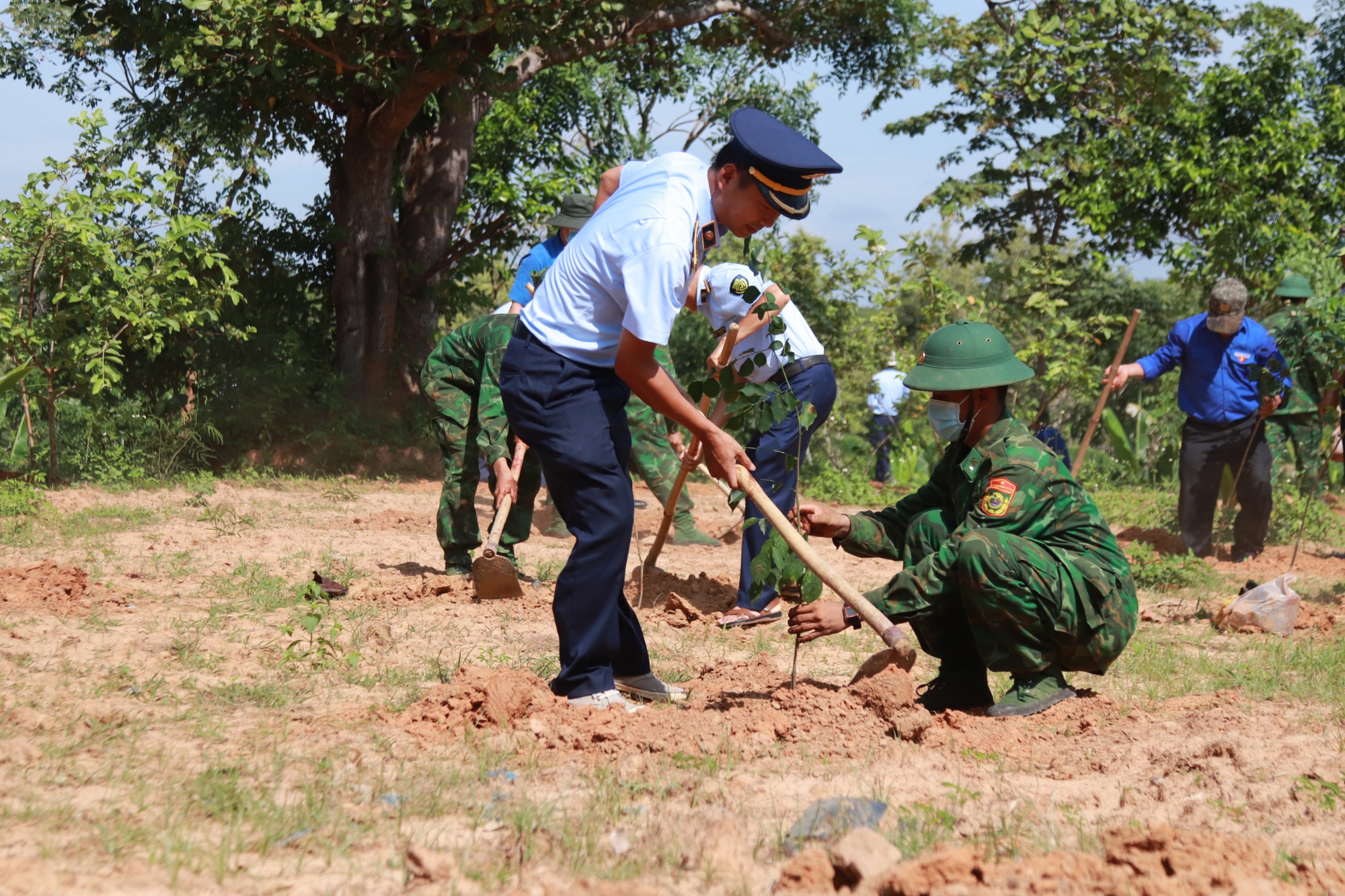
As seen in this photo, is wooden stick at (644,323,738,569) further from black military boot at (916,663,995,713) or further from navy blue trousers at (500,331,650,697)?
black military boot at (916,663,995,713)

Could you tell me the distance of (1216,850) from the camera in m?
2.32

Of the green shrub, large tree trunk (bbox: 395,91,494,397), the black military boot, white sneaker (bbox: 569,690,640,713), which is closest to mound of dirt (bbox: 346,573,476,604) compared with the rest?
white sneaker (bbox: 569,690,640,713)

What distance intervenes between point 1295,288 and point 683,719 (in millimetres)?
6543

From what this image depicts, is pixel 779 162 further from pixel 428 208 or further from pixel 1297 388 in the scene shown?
pixel 428 208

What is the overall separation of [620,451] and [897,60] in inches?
465

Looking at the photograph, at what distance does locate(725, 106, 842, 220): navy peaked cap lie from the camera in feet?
10.7

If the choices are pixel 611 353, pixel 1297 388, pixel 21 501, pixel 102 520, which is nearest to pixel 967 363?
pixel 611 353

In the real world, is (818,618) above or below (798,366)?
below

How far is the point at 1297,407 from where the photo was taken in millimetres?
7902

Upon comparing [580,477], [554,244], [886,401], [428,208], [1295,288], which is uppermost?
[428,208]

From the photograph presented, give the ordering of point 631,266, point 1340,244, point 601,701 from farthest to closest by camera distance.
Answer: point 1340,244 → point 601,701 → point 631,266

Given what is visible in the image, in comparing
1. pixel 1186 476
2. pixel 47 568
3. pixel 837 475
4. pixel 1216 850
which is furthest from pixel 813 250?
pixel 1216 850

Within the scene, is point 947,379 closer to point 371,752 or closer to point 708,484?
point 371,752

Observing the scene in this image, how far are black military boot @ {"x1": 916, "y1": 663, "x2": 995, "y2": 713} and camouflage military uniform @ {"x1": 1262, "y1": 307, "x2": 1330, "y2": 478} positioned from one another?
5128mm
